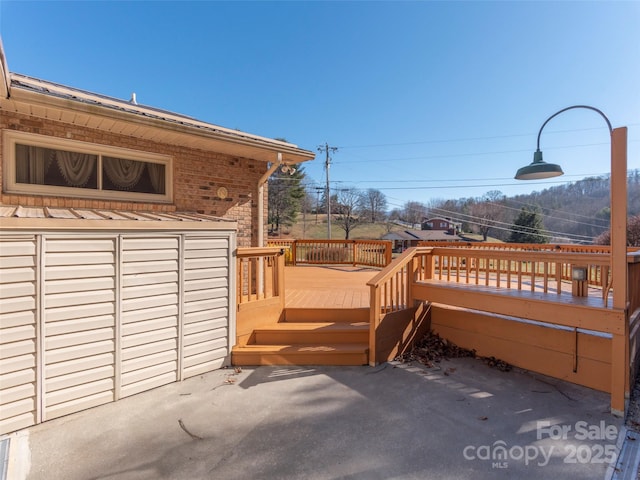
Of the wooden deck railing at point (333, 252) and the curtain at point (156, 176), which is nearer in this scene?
the curtain at point (156, 176)

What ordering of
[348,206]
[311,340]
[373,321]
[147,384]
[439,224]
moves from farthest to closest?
[439,224]
[348,206]
[311,340]
[373,321]
[147,384]

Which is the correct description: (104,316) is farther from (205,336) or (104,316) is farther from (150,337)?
(205,336)

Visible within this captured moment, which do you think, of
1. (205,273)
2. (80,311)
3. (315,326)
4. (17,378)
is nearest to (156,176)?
(205,273)

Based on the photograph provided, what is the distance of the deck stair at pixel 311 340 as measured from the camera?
451cm

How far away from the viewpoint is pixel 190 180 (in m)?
5.34

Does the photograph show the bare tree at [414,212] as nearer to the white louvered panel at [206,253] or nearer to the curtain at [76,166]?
the white louvered panel at [206,253]

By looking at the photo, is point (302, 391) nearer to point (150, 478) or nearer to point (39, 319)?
point (150, 478)

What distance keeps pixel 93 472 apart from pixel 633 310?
6.48 m

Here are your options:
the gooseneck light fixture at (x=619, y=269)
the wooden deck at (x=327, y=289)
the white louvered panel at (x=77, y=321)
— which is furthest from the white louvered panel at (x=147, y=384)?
the gooseneck light fixture at (x=619, y=269)

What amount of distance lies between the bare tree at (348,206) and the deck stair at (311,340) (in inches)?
1301

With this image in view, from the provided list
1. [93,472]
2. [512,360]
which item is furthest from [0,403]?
[512,360]

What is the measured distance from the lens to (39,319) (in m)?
3.12

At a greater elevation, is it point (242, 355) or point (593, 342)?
point (593, 342)

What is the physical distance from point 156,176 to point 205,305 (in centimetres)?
252
